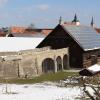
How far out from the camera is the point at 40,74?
34.2m

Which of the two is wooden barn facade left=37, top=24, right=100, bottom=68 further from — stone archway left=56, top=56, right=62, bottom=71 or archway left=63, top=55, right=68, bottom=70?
stone archway left=56, top=56, right=62, bottom=71

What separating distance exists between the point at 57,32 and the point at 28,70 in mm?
11682

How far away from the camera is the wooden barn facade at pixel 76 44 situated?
4094cm

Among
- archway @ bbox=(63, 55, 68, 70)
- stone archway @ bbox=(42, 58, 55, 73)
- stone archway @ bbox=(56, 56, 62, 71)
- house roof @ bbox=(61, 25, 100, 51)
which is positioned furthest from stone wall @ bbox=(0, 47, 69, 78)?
house roof @ bbox=(61, 25, 100, 51)

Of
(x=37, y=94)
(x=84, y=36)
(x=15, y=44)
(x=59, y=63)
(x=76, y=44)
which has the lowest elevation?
(x=37, y=94)

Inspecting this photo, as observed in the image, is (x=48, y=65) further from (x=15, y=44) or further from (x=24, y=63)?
(x=15, y=44)

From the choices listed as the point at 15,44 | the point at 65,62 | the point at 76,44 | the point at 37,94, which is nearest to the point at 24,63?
the point at 65,62

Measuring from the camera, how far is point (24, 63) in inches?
1272

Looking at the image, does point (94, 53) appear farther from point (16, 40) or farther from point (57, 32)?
point (16, 40)

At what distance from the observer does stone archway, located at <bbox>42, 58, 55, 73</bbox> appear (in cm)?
3566

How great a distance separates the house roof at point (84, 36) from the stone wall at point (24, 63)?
4.95 meters

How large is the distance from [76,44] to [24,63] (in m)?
10.4

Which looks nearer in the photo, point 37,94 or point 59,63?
point 37,94

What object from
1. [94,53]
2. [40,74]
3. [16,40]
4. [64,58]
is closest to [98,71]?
[40,74]
